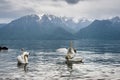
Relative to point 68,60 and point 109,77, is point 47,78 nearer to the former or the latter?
point 109,77

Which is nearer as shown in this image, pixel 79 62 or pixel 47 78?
pixel 47 78

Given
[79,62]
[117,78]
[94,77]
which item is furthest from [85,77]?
[79,62]

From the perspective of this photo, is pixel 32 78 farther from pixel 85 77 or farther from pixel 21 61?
pixel 21 61

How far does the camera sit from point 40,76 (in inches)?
2077

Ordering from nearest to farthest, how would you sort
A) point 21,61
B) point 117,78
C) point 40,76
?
point 117,78, point 40,76, point 21,61

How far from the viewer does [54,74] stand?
55.3 meters

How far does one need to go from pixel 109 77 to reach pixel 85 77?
3.91 m

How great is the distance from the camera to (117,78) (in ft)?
162

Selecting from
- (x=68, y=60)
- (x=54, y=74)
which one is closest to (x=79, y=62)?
(x=68, y=60)

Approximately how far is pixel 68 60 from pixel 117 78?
30.5 metres

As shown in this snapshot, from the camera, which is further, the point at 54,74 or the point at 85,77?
the point at 54,74

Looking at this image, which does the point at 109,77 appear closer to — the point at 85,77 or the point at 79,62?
the point at 85,77

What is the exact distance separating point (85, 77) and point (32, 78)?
28.5 ft

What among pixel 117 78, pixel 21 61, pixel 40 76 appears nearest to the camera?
pixel 117 78
